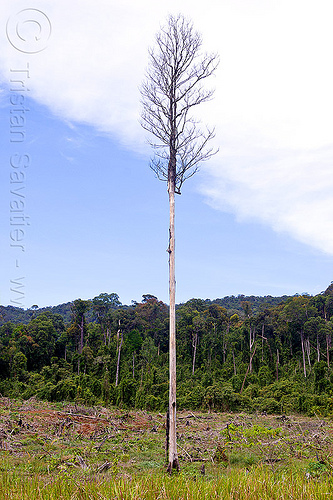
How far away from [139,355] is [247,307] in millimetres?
11842

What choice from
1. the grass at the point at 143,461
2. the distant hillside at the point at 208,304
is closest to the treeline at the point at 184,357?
the grass at the point at 143,461

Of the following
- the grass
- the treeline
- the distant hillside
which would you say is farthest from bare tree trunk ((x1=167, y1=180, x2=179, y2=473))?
the distant hillside

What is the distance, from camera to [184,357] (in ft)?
125

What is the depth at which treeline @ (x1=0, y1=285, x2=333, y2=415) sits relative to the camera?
1022 inches

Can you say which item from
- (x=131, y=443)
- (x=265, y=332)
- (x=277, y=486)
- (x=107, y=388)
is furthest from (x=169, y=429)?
(x=265, y=332)

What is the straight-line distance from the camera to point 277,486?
3.50 m

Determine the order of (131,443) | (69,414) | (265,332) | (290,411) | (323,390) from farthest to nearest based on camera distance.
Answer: (265,332)
(323,390)
(290,411)
(69,414)
(131,443)

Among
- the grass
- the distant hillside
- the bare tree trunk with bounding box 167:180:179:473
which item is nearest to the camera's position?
the grass

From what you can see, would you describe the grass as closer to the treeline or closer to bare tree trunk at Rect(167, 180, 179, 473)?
bare tree trunk at Rect(167, 180, 179, 473)

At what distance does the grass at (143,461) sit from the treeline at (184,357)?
7617 mm

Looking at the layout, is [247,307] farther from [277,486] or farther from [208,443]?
[277,486]

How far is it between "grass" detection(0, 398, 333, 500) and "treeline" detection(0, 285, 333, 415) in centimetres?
762

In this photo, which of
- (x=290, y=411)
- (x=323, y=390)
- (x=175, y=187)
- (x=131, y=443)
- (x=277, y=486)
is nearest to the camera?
(x=277, y=486)

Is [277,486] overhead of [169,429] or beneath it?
overhead
